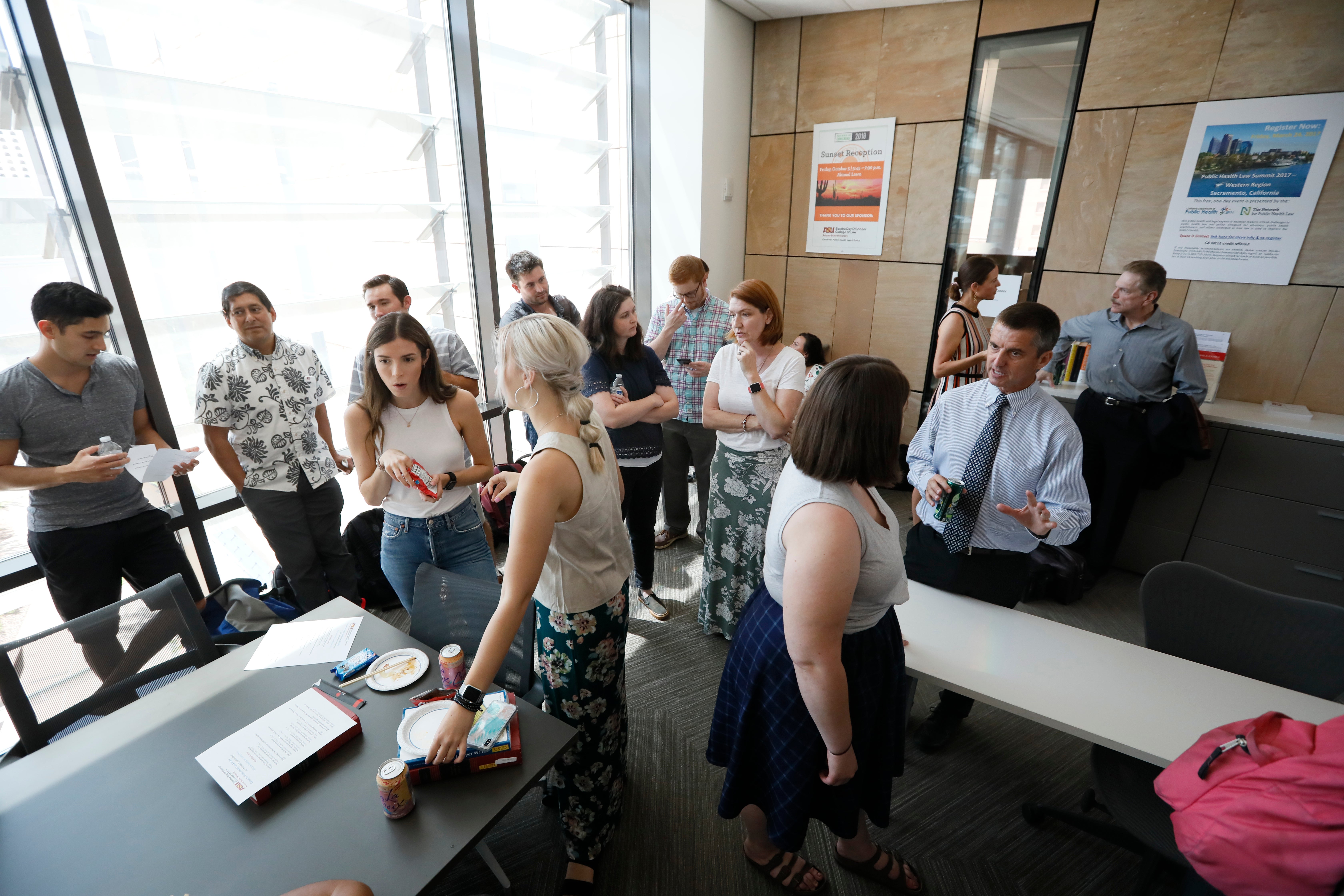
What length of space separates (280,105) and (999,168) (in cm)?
443

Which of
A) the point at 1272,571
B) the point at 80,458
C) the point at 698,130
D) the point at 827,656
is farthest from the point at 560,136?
the point at 1272,571

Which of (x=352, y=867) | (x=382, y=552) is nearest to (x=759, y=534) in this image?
(x=382, y=552)

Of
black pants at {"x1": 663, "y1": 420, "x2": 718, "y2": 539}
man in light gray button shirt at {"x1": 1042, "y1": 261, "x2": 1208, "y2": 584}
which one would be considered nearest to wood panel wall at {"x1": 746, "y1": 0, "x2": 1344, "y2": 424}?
man in light gray button shirt at {"x1": 1042, "y1": 261, "x2": 1208, "y2": 584}

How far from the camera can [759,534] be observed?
2711 mm

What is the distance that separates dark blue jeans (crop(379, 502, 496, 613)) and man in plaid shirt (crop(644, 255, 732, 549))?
3.69 feet

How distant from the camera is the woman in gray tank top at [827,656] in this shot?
50.0 inches

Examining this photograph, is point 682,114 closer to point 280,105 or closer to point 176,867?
point 280,105

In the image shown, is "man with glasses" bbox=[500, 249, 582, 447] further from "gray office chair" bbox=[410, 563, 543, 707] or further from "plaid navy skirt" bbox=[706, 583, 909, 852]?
"plaid navy skirt" bbox=[706, 583, 909, 852]

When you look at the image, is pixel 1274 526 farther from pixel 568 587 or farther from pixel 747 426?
pixel 568 587

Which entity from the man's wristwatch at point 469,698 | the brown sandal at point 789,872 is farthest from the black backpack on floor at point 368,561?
the brown sandal at point 789,872

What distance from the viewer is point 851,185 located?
15.1 ft

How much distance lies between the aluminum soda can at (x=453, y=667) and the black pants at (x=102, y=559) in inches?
63.1

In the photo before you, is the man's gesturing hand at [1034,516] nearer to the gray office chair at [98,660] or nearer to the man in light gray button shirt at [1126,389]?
the man in light gray button shirt at [1126,389]

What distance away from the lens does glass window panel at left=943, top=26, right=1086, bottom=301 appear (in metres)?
3.85
